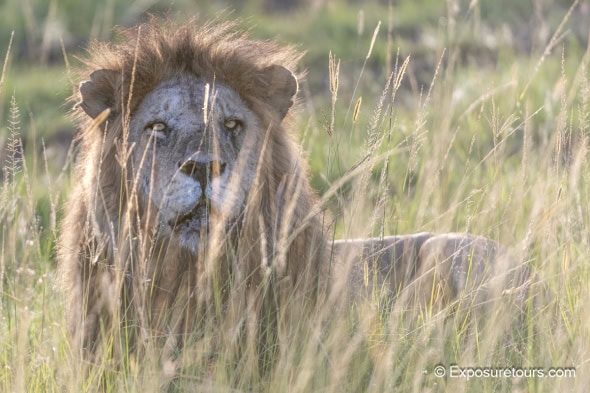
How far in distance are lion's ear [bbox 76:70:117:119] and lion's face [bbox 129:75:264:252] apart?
0.15 m

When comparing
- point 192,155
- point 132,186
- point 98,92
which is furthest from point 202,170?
point 98,92

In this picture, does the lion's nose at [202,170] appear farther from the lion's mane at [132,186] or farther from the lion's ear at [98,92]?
the lion's ear at [98,92]

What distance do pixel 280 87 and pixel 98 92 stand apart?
0.67 meters

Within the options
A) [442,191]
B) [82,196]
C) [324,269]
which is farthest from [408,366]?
[442,191]

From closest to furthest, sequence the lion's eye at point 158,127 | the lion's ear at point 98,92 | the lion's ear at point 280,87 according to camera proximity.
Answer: the lion's eye at point 158,127 → the lion's ear at point 98,92 → the lion's ear at point 280,87

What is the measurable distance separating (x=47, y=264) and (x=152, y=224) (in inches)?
41.8

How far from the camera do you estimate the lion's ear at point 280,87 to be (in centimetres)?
482

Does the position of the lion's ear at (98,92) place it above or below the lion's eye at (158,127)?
above

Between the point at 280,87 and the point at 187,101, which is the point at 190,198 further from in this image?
the point at 280,87

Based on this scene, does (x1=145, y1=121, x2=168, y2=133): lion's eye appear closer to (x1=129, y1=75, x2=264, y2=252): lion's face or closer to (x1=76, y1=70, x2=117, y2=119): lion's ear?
(x1=129, y1=75, x2=264, y2=252): lion's face

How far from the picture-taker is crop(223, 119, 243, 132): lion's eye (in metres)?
4.62

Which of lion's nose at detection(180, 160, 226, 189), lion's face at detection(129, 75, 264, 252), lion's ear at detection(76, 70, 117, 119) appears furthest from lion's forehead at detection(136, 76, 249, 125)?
lion's nose at detection(180, 160, 226, 189)

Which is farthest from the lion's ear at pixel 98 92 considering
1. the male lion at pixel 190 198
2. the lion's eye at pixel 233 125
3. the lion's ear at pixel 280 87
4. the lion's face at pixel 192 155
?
the lion's ear at pixel 280 87

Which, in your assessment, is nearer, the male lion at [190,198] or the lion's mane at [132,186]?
the male lion at [190,198]
